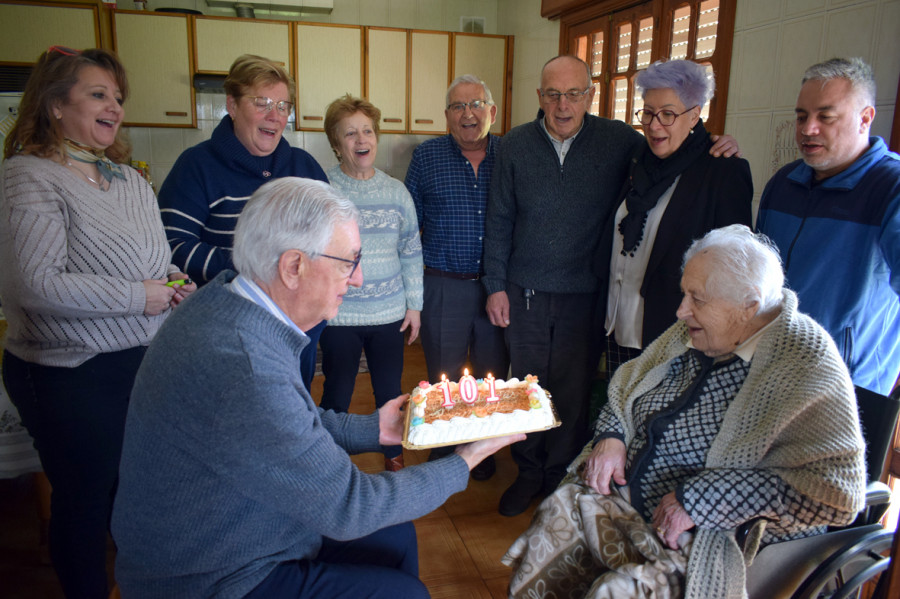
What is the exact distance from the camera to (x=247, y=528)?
1056 millimetres

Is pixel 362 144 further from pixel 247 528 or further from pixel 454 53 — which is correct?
pixel 454 53

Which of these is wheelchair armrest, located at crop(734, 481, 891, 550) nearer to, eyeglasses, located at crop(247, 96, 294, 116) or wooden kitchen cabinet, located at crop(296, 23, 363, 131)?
eyeglasses, located at crop(247, 96, 294, 116)

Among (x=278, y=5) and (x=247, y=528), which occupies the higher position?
(x=278, y=5)

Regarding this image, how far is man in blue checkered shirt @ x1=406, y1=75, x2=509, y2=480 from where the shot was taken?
241cm

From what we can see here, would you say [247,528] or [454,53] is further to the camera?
[454,53]

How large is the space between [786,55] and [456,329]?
5.55 ft

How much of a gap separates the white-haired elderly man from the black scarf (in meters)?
1.14

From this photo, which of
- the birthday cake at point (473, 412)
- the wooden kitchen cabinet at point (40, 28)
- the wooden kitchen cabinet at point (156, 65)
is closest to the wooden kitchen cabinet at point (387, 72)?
the wooden kitchen cabinet at point (156, 65)

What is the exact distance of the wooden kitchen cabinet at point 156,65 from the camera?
4.08 metres

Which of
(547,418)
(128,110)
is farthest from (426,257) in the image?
(128,110)

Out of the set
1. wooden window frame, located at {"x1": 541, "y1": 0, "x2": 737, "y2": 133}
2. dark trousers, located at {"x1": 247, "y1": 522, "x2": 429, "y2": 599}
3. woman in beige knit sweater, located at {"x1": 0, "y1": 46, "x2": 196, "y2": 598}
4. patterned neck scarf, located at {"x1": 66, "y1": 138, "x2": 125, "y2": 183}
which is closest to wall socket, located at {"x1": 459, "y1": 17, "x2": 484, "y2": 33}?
wooden window frame, located at {"x1": 541, "y1": 0, "x2": 737, "y2": 133}

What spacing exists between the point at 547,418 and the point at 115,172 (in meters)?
1.34

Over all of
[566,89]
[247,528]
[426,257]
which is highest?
[566,89]

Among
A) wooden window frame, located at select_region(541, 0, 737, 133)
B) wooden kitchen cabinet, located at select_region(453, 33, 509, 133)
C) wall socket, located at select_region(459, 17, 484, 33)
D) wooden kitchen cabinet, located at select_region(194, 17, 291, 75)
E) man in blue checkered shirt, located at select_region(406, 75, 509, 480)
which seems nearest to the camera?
man in blue checkered shirt, located at select_region(406, 75, 509, 480)
